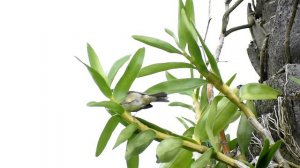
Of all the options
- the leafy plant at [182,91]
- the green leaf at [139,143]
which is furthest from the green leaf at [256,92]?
the green leaf at [139,143]

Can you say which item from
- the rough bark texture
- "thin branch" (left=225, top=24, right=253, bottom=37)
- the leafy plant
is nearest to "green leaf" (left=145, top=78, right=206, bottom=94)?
the leafy plant

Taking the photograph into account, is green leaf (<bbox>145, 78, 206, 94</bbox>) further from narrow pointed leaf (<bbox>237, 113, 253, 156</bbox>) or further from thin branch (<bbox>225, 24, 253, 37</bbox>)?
thin branch (<bbox>225, 24, 253, 37</bbox>)

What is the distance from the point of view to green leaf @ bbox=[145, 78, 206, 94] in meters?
0.53

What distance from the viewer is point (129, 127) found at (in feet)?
1.65

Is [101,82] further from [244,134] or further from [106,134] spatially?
[244,134]

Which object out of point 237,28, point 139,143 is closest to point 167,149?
point 139,143

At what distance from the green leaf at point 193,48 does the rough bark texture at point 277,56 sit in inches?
4.4

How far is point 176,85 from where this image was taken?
0.53m

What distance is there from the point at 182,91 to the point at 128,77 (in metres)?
0.06

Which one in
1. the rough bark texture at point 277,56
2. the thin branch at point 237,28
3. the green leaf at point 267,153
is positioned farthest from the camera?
the thin branch at point 237,28

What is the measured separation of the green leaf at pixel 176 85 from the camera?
53 centimetres

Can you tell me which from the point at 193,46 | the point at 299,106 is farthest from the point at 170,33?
the point at 299,106

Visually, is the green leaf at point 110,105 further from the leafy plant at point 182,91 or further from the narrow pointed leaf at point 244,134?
the narrow pointed leaf at point 244,134

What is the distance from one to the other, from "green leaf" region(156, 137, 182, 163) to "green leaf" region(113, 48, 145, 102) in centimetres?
6
